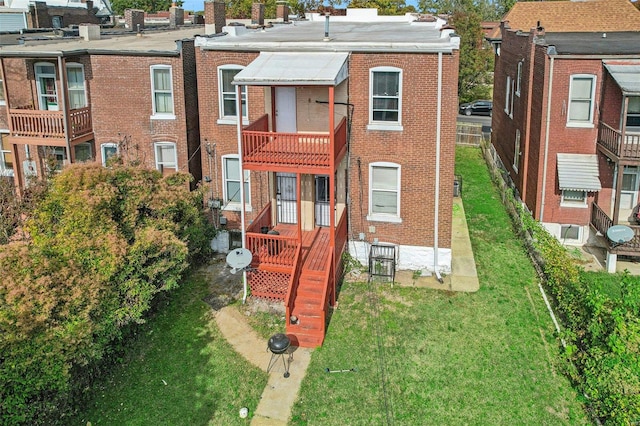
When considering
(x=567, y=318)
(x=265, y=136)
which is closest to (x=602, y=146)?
(x=567, y=318)

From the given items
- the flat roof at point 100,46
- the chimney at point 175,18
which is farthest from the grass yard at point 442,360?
the chimney at point 175,18

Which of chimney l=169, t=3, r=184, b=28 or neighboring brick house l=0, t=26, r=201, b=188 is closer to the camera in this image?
neighboring brick house l=0, t=26, r=201, b=188

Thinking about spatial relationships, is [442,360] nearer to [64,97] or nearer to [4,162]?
[64,97]

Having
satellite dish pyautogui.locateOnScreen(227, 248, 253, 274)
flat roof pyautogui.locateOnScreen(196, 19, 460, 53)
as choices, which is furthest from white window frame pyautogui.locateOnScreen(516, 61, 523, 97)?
satellite dish pyautogui.locateOnScreen(227, 248, 253, 274)

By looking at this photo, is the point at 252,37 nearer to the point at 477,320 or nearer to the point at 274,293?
the point at 274,293

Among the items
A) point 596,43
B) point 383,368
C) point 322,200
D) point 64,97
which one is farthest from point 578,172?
point 64,97

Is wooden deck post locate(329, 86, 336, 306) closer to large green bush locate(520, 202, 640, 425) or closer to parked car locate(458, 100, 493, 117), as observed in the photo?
large green bush locate(520, 202, 640, 425)
